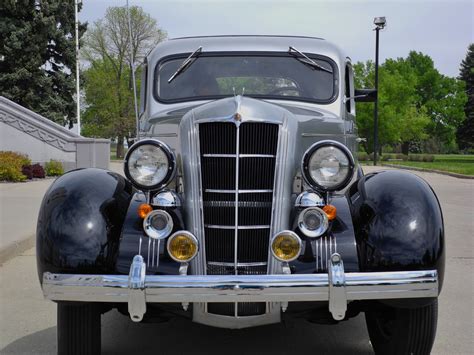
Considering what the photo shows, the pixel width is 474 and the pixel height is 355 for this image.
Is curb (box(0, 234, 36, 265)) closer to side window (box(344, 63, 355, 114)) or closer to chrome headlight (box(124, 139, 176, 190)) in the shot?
chrome headlight (box(124, 139, 176, 190))

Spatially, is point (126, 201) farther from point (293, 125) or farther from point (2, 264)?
point (2, 264)

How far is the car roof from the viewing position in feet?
15.4

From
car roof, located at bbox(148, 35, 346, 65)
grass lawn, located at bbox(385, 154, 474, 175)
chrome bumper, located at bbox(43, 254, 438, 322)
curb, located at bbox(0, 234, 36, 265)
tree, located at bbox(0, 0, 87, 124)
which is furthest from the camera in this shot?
tree, located at bbox(0, 0, 87, 124)

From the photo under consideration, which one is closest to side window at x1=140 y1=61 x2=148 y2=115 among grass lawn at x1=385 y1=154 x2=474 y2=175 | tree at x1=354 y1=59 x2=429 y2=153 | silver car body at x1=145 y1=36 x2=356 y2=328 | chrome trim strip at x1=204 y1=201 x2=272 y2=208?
silver car body at x1=145 y1=36 x2=356 y2=328

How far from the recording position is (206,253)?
307cm

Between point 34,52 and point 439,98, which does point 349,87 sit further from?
point 439,98

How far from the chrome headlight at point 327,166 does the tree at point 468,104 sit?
44250 mm

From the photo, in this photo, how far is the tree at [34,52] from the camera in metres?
25.7

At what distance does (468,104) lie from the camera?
46.6 metres

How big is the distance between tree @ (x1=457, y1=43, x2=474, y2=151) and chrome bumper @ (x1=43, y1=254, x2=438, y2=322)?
44593 mm

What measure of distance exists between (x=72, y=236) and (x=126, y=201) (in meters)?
0.48

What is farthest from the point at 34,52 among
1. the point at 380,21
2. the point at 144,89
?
the point at 144,89

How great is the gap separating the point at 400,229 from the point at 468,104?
47.6 meters

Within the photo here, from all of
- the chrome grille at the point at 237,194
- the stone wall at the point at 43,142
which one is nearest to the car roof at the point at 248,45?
the chrome grille at the point at 237,194
